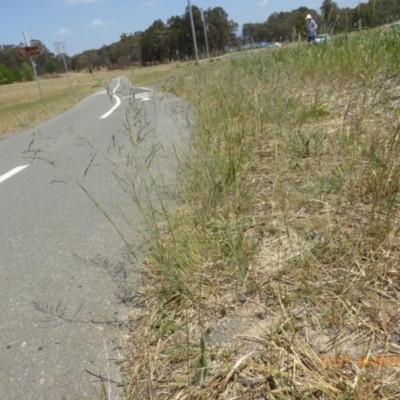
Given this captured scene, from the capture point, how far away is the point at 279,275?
4.81 ft

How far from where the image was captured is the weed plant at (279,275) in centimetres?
110

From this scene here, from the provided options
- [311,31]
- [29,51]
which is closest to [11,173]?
[311,31]

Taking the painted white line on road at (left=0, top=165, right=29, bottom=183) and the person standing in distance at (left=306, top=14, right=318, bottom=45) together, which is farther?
the person standing in distance at (left=306, top=14, right=318, bottom=45)

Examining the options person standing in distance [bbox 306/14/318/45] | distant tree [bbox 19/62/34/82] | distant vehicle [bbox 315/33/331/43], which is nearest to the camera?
distant vehicle [bbox 315/33/331/43]

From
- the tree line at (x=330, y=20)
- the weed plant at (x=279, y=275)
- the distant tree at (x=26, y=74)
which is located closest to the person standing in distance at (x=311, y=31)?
the tree line at (x=330, y=20)

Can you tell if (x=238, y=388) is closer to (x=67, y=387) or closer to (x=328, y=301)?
(x=328, y=301)

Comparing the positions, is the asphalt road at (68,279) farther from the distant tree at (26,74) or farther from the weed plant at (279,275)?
the distant tree at (26,74)

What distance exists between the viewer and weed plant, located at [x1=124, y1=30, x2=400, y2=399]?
1099 mm

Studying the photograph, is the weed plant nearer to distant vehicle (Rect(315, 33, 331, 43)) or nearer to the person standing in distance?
distant vehicle (Rect(315, 33, 331, 43))

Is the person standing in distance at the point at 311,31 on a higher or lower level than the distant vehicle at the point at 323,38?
higher

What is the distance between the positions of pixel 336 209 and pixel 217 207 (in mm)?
701

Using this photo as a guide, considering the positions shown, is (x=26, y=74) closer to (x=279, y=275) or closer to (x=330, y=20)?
(x=330, y=20)

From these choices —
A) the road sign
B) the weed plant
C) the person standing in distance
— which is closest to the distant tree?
the road sign

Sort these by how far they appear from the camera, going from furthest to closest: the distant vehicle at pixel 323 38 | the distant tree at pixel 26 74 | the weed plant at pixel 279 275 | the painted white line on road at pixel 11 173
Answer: the distant tree at pixel 26 74 → the distant vehicle at pixel 323 38 → the painted white line on road at pixel 11 173 → the weed plant at pixel 279 275
